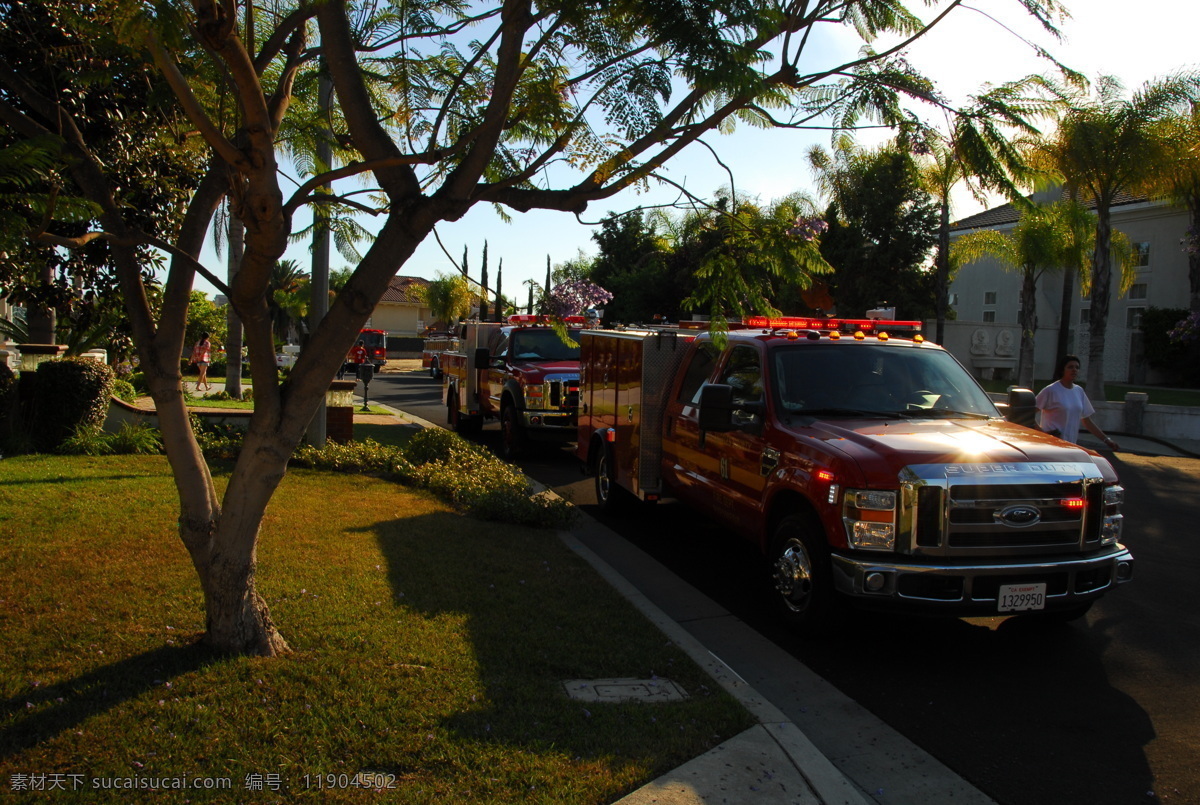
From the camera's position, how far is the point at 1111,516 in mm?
5852

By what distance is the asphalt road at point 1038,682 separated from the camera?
14.4 ft

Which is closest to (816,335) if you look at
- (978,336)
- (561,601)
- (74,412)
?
(561,601)

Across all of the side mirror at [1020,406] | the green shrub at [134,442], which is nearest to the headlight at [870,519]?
the side mirror at [1020,406]

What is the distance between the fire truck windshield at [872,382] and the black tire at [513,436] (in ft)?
24.8

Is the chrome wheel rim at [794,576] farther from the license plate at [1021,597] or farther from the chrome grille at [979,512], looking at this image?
the license plate at [1021,597]

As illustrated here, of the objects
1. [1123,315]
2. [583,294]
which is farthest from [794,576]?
[1123,315]

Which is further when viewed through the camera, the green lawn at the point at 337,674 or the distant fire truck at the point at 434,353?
the distant fire truck at the point at 434,353

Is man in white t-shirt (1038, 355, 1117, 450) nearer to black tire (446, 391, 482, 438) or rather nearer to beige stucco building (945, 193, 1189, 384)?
black tire (446, 391, 482, 438)

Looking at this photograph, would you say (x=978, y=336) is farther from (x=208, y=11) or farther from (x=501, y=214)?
(x=208, y=11)

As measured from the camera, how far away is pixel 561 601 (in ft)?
20.9

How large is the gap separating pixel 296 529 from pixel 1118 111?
20.5 metres

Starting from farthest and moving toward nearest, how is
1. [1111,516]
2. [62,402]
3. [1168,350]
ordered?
[1168,350] < [62,402] < [1111,516]

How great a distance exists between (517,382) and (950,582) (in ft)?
31.6

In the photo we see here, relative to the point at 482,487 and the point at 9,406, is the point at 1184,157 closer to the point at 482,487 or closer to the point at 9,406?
the point at 482,487
